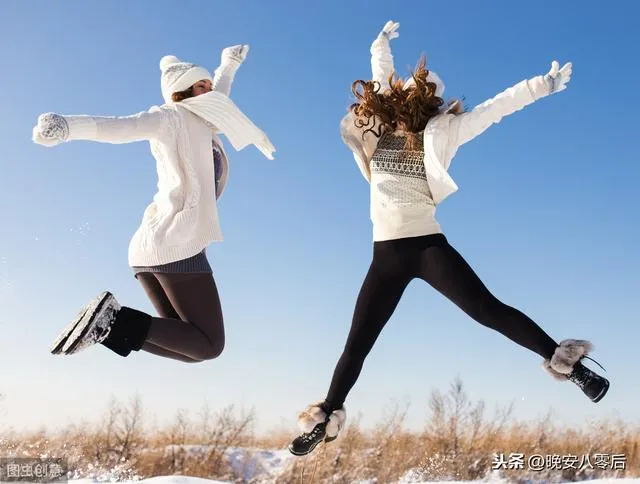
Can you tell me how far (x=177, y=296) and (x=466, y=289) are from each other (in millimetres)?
1506

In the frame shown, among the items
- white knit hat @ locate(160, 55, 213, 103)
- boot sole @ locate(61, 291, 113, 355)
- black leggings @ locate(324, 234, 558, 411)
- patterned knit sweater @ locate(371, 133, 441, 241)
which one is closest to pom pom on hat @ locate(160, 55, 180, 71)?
white knit hat @ locate(160, 55, 213, 103)

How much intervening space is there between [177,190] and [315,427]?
156cm

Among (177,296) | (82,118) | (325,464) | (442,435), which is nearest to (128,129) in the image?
(82,118)

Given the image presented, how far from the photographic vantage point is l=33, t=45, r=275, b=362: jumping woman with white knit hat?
128 inches

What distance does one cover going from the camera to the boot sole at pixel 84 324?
311cm

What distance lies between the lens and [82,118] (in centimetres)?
323

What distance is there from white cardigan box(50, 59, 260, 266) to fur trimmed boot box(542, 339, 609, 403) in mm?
1892

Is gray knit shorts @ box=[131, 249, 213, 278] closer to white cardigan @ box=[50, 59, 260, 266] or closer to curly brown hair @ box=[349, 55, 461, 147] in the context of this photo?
white cardigan @ box=[50, 59, 260, 266]

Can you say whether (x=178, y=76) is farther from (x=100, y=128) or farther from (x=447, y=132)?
(x=447, y=132)

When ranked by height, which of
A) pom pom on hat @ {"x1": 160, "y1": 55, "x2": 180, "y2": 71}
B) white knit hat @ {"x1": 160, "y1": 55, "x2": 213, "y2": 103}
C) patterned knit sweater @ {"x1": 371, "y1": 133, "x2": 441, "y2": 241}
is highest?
pom pom on hat @ {"x1": 160, "y1": 55, "x2": 180, "y2": 71}

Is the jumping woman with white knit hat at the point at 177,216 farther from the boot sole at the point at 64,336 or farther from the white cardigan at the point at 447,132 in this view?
the white cardigan at the point at 447,132

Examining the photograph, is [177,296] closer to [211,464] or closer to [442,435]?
[211,464]

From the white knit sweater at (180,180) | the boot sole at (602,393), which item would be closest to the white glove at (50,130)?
the white knit sweater at (180,180)

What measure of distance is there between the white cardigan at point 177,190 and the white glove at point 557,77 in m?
1.80
